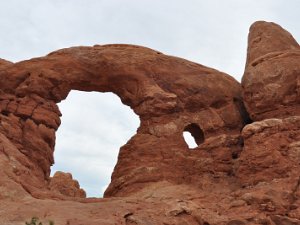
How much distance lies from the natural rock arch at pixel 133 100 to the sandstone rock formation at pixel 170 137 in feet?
0.17

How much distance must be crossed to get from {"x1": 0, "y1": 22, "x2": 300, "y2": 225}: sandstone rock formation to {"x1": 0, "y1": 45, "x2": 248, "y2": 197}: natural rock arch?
5 cm

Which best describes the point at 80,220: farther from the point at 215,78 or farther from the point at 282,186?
the point at 215,78

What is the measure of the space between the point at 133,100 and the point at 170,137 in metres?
3.24

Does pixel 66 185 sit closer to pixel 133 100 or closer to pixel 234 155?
pixel 133 100

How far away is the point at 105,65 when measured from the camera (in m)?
24.9

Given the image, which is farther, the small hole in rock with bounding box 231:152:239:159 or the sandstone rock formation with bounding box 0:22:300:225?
the small hole in rock with bounding box 231:152:239:159

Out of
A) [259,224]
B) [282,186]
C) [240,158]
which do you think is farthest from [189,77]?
[259,224]

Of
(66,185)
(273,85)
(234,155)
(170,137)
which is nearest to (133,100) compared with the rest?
(170,137)

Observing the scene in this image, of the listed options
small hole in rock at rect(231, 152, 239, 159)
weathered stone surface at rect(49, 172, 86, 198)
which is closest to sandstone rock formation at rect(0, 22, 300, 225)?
small hole in rock at rect(231, 152, 239, 159)

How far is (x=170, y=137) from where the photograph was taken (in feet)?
75.2

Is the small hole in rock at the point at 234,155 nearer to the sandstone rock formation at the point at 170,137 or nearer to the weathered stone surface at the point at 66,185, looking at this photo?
the sandstone rock formation at the point at 170,137

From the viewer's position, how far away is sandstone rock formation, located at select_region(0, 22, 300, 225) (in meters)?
17.6

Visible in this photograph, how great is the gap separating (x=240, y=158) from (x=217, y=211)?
3.40 m

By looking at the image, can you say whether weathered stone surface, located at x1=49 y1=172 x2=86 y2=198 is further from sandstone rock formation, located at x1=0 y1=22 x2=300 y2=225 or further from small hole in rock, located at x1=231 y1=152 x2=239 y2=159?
small hole in rock, located at x1=231 y1=152 x2=239 y2=159
